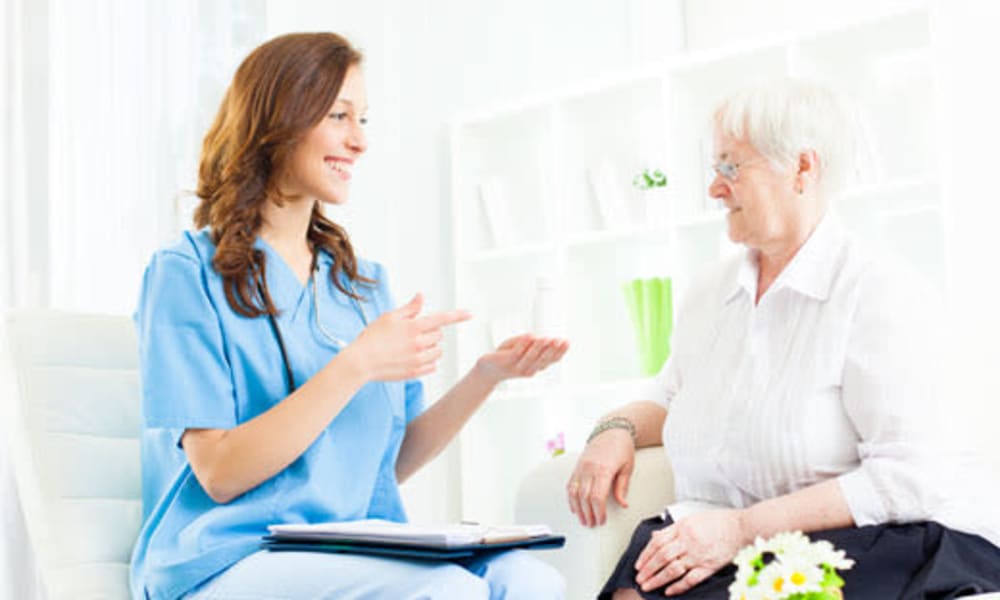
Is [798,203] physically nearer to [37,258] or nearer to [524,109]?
[37,258]

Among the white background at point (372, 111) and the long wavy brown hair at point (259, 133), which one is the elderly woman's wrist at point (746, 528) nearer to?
the white background at point (372, 111)

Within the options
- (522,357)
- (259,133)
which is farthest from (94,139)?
(522,357)

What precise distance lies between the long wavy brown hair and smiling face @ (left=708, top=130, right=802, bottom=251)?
0.65 metres

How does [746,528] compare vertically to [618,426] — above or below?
below

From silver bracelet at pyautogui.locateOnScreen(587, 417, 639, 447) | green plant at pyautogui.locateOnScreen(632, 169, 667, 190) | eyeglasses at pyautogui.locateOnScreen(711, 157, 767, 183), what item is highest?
green plant at pyautogui.locateOnScreen(632, 169, 667, 190)

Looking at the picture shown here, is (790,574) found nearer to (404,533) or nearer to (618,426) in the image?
(404,533)

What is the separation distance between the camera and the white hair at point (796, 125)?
199 centimetres

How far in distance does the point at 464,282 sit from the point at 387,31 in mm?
829

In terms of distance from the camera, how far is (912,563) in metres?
1.67

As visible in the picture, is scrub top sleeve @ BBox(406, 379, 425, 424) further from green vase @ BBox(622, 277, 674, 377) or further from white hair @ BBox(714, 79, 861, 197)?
green vase @ BBox(622, 277, 674, 377)

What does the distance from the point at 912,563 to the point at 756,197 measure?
0.64m

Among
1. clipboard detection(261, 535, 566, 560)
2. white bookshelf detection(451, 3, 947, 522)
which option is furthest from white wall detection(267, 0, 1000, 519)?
clipboard detection(261, 535, 566, 560)

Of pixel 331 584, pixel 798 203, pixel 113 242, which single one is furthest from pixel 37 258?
pixel 798 203

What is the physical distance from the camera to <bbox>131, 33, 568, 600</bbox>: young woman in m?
1.57
